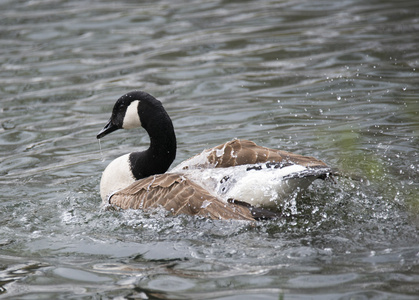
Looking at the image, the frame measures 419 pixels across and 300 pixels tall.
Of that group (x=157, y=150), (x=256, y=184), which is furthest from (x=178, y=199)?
(x=157, y=150)

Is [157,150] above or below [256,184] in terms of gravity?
above

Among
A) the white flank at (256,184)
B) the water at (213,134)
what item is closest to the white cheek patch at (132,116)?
the water at (213,134)

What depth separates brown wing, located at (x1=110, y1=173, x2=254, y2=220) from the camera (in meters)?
6.25

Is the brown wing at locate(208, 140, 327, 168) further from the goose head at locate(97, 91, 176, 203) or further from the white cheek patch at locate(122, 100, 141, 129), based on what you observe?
the white cheek patch at locate(122, 100, 141, 129)

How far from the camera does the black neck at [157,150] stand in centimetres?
742

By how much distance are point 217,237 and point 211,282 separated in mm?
897

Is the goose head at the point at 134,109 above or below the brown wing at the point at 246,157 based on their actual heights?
above

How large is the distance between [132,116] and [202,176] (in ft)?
4.61

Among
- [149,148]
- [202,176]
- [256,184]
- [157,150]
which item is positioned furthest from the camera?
[149,148]

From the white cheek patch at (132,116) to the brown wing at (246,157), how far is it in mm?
1177

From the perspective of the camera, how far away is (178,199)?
21.1 feet

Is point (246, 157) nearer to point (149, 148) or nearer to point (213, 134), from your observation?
point (149, 148)

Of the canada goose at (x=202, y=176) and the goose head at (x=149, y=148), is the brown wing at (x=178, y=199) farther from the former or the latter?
the goose head at (x=149, y=148)

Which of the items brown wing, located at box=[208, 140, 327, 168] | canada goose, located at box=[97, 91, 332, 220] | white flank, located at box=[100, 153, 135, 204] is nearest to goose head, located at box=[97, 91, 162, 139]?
canada goose, located at box=[97, 91, 332, 220]
